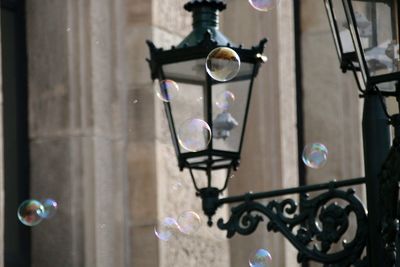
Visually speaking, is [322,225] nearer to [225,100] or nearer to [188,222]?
[225,100]

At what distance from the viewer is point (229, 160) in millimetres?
9297

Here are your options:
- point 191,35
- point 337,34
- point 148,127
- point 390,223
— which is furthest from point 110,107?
point 390,223

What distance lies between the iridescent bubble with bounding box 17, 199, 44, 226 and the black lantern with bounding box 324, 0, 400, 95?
1943 millimetres

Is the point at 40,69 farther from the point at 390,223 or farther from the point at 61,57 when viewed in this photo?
the point at 390,223

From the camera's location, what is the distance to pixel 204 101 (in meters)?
9.26

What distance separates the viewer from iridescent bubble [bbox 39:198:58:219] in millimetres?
9751

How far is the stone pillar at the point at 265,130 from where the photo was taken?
12.6m

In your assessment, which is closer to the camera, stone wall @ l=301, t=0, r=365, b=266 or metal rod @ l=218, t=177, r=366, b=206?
metal rod @ l=218, t=177, r=366, b=206

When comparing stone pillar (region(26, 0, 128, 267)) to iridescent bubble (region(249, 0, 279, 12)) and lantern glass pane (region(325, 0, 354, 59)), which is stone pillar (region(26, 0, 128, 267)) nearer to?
iridescent bubble (region(249, 0, 279, 12))

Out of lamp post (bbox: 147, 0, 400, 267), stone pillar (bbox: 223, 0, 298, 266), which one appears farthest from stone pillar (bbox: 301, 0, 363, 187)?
lamp post (bbox: 147, 0, 400, 267)

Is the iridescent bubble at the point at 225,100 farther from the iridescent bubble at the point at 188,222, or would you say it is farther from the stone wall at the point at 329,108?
the stone wall at the point at 329,108

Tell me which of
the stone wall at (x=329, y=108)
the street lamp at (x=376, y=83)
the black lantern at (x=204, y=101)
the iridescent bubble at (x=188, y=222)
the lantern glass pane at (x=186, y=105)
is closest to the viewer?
the street lamp at (x=376, y=83)

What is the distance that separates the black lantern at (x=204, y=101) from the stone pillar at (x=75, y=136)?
1080 mm

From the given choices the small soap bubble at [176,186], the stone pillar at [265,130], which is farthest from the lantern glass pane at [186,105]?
the stone pillar at [265,130]
